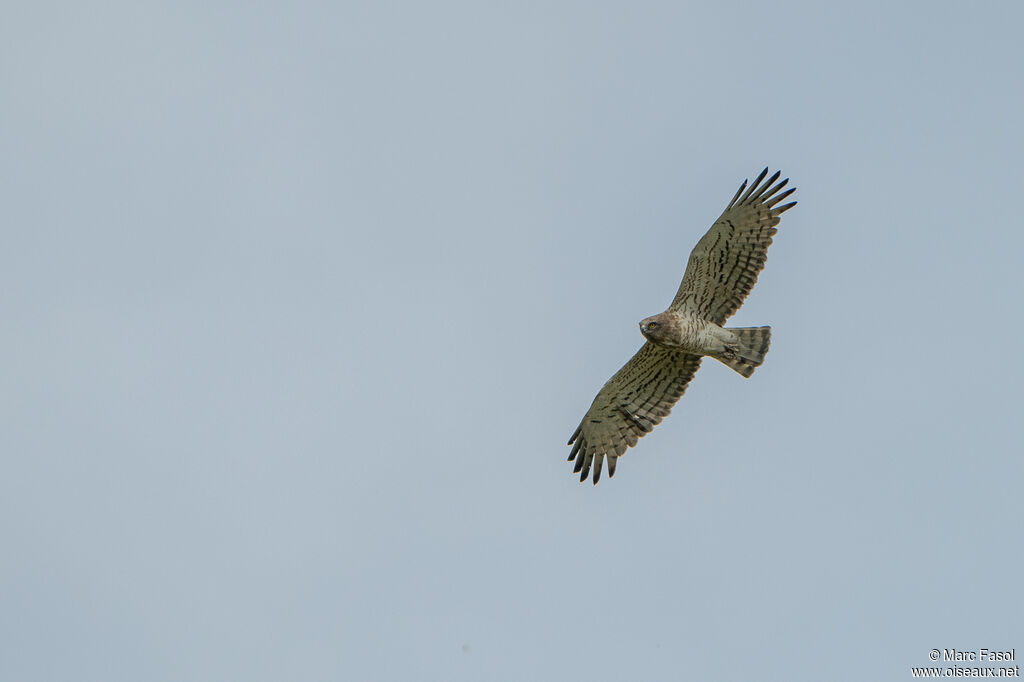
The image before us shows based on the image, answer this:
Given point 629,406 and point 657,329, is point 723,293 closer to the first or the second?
point 657,329

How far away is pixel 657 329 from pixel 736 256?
1512 millimetres

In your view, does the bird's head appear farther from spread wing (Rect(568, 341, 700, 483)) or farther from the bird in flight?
spread wing (Rect(568, 341, 700, 483))

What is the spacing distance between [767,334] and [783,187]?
1939 mm

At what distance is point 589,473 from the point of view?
49.4 ft

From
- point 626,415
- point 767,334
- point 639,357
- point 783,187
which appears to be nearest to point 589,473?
point 626,415

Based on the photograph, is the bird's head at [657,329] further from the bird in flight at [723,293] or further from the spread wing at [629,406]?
the spread wing at [629,406]

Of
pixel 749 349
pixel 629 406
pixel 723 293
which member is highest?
pixel 723 293

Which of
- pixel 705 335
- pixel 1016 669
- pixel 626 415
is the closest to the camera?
pixel 1016 669

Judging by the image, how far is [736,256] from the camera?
13.9m

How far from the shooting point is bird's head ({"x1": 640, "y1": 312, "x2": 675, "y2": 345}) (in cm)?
1345

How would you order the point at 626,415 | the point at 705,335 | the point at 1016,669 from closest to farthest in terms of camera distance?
the point at 1016,669
the point at 705,335
the point at 626,415

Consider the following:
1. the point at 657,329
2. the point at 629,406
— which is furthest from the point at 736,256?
the point at 629,406

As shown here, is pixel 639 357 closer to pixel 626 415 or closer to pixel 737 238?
pixel 626 415

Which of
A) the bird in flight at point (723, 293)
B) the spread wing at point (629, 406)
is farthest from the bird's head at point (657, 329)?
the spread wing at point (629, 406)
